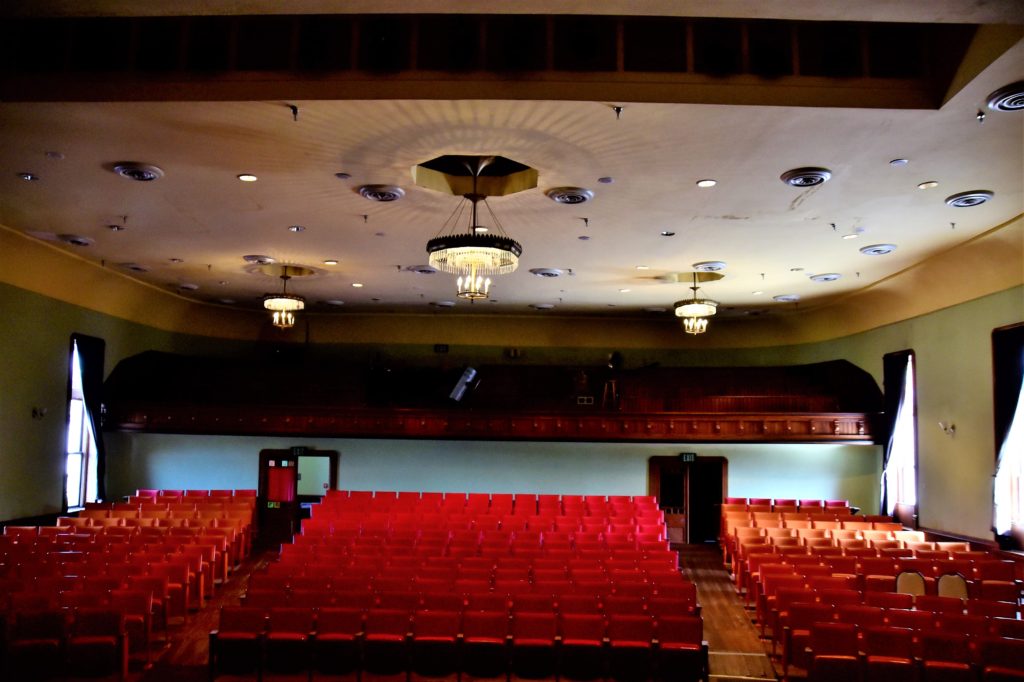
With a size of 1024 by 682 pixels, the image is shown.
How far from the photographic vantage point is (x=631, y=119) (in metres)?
6.42

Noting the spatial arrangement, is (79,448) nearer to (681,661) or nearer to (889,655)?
(681,661)

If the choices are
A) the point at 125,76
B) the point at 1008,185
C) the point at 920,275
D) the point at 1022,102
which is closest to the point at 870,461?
the point at 920,275

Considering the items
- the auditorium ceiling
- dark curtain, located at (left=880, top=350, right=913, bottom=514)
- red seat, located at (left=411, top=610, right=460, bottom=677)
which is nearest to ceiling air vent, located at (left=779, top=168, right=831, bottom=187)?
the auditorium ceiling

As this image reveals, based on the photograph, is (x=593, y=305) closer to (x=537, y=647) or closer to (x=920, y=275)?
(x=920, y=275)

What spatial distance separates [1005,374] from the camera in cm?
1078

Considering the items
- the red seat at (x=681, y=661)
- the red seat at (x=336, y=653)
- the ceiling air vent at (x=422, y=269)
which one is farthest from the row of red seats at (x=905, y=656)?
the ceiling air vent at (x=422, y=269)

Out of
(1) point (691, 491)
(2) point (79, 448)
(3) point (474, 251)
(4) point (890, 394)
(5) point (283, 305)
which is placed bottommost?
(1) point (691, 491)

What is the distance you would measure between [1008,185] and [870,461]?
9854 millimetres

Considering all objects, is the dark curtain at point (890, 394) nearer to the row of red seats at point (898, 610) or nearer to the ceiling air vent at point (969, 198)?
the ceiling air vent at point (969, 198)

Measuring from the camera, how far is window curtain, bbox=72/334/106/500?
14.1 m

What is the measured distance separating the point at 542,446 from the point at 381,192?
1092 centimetres

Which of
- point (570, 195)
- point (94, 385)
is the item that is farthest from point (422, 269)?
point (94, 385)

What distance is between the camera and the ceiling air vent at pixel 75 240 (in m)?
11.0

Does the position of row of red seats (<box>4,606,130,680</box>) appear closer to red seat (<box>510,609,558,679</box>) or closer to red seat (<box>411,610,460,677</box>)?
red seat (<box>411,610,460,677</box>)
